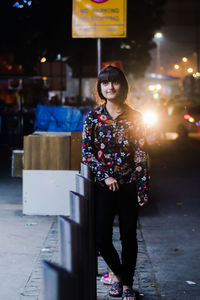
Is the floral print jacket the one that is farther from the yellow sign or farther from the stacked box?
the yellow sign

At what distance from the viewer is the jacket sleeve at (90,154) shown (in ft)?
13.6

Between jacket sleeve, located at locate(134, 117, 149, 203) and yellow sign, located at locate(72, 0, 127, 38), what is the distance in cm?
639

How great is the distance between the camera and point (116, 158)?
4.15 m

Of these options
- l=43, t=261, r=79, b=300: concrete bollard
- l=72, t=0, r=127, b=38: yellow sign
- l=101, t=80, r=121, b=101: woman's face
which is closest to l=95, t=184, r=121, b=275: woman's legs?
l=101, t=80, r=121, b=101: woman's face

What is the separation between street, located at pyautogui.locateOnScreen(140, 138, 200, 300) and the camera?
4.84 m

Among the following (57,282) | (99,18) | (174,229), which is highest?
(99,18)

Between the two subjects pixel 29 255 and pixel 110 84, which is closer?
pixel 110 84

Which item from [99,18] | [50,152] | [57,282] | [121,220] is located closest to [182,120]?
[99,18]

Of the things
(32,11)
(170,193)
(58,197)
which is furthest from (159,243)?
(32,11)

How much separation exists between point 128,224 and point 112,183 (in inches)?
15.1

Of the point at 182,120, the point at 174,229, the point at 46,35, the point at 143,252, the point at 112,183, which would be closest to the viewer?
the point at 112,183

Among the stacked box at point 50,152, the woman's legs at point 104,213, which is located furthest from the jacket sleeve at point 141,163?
the stacked box at point 50,152

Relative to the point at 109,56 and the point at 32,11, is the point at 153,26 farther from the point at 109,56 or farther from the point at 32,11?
the point at 32,11

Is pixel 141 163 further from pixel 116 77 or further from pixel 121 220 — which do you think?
pixel 116 77
